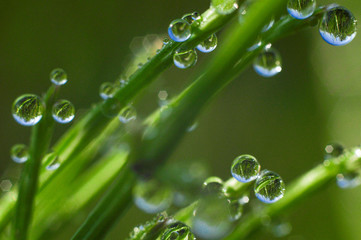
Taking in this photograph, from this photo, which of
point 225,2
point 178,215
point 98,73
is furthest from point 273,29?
point 98,73

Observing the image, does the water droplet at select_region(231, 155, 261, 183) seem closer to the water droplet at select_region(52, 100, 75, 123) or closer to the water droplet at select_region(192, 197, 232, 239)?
the water droplet at select_region(192, 197, 232, 239)

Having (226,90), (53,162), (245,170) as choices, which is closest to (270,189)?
(245,170)

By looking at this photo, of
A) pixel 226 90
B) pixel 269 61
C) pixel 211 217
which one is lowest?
pixel 211 217

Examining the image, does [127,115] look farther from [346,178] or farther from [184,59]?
[346,178]

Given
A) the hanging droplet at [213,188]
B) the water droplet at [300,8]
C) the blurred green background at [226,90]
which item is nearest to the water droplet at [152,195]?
the hanging droplet at [213,188]

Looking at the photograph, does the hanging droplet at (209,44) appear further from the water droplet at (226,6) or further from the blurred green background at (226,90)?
the blurred green background at (226,90)
